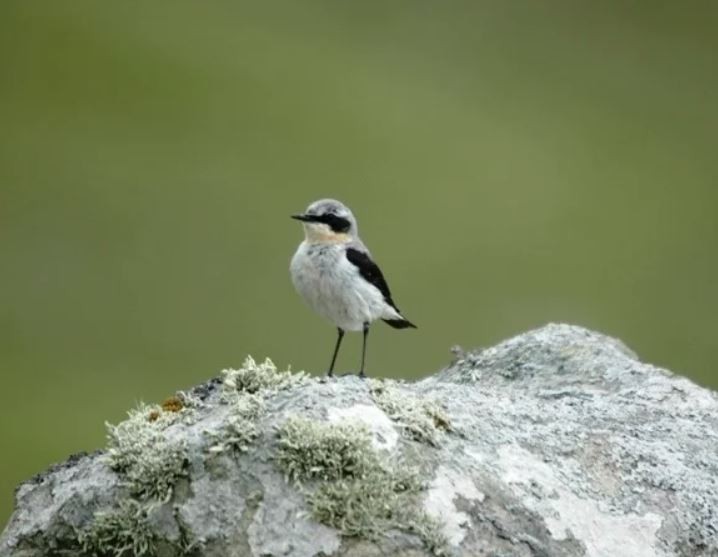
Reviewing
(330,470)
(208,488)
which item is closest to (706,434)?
(330,470)

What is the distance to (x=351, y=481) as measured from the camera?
4.22m

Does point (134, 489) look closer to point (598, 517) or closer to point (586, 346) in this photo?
point (598, 517)

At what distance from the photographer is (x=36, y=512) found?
4.59m

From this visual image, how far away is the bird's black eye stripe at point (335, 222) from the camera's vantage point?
7.56 m

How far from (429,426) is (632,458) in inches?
39.2

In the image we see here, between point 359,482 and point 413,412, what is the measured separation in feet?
1.45

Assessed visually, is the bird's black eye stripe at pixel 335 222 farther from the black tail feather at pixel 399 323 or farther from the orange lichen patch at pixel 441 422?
the orange lichen patch at pixel 441 422

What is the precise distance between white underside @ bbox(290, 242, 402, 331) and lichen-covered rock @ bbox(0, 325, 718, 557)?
95.3 inches

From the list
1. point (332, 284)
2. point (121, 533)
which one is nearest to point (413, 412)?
point (121, 533)

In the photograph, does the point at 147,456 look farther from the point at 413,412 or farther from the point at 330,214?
the point at 330,214

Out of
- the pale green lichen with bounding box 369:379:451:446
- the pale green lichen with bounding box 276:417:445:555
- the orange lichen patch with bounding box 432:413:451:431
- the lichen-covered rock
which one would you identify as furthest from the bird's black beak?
the pale green lichen with bounding box 276:417:445:555

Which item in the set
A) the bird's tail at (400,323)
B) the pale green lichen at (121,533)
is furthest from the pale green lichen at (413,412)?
the bird's tail at (400,323)

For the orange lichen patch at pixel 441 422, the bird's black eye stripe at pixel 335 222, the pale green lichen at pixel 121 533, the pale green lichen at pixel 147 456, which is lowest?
the pale green lichen at pixel 121 533

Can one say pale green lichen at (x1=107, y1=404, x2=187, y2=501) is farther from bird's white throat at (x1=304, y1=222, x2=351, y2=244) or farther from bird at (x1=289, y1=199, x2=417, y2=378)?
bird's white throat at (x1=304, y1=222, x2=351, y2=244)
